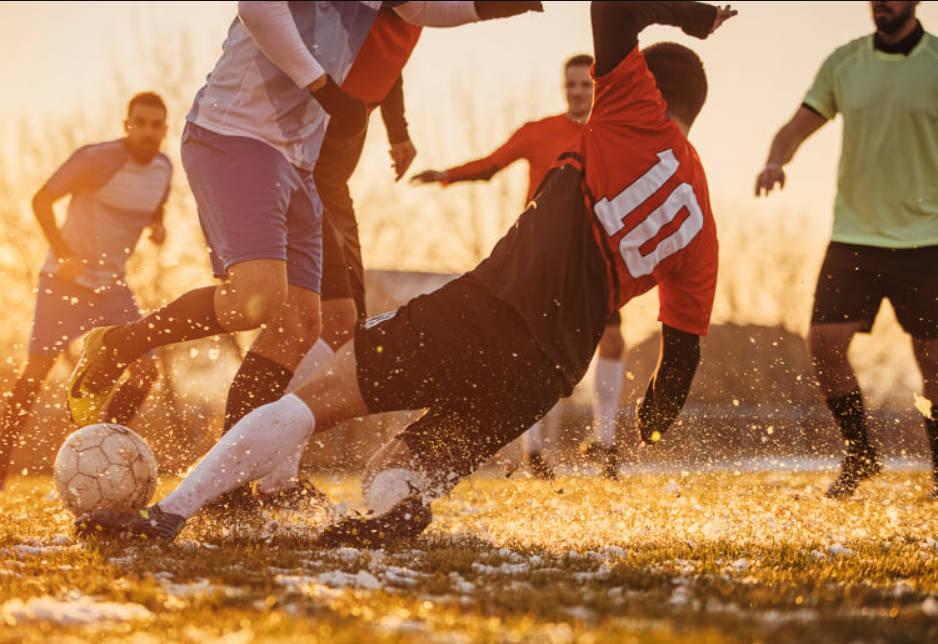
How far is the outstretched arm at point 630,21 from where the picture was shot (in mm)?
3904

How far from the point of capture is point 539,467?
846 centimetres

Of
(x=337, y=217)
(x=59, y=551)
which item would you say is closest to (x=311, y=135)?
(x=337, y=217)

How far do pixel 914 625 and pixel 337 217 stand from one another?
3636 millimetres

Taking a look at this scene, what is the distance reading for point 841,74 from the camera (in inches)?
251

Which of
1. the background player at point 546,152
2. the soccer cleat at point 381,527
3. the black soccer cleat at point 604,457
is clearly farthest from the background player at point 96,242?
the soccer cleat at point 381,527

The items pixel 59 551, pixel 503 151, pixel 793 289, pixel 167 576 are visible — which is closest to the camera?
pixel 167 576

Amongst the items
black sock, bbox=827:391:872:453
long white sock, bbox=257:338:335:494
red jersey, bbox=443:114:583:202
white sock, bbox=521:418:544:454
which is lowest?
white sock, bbox=521:418:544:454

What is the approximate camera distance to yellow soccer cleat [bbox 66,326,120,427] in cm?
474

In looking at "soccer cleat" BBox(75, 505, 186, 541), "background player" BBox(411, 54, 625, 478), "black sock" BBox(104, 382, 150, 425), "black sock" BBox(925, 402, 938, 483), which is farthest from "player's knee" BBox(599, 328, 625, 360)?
"soccer cleat" BBox(75, 505, 186, 541)

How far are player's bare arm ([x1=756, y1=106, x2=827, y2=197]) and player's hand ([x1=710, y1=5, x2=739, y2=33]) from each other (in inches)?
81.9

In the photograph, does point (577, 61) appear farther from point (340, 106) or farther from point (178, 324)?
point (178, 324)

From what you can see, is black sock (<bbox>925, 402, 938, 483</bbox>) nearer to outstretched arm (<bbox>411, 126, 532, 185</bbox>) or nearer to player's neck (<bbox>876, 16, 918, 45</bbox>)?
player's neck (<bbox>876, 16, 918, 45</bbox>)

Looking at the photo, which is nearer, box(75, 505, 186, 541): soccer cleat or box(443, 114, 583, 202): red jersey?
box(75, 505, 186, 541): soccer cleat

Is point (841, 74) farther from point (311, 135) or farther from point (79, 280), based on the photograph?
point (79, 280)
